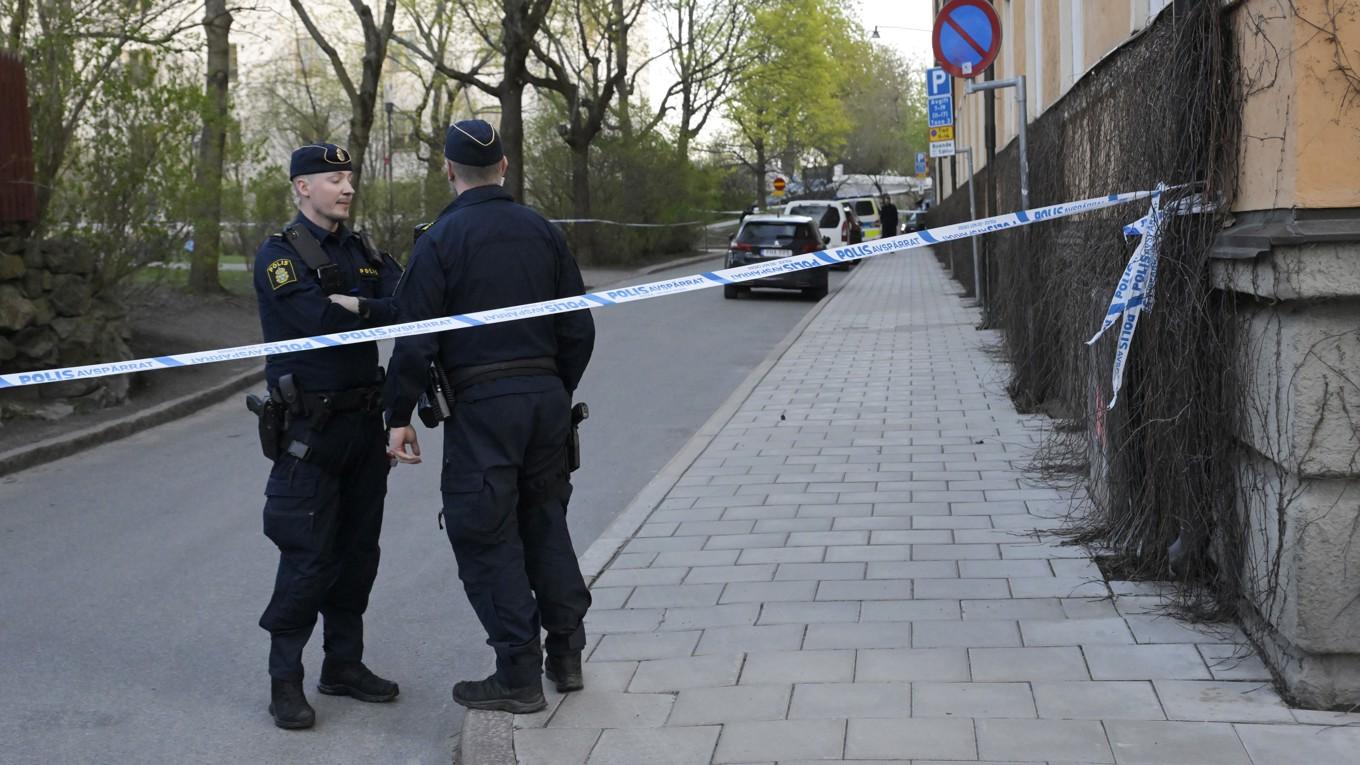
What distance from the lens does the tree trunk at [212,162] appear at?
1520 centimetres

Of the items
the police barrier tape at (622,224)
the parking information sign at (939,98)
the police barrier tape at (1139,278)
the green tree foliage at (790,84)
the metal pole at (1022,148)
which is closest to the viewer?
the police barrier tape at (1139,278)

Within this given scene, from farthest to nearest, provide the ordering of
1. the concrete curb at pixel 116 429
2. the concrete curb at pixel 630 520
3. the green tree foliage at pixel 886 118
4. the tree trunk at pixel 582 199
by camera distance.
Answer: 1. the green tree foliage at pixel 886 118
2. the tree trunk at pixel 582 199
3. the concrete curb at pixel 116 429
4. the concrete curb at pixel 630 520

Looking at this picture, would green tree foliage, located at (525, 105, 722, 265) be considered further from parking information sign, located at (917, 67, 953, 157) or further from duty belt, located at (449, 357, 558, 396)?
duty belt, located at (449, 357, 558, 396)

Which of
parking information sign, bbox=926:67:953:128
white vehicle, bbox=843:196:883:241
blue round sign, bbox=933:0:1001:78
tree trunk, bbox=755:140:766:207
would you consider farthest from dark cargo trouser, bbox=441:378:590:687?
tree trunk, bbox=755:140:766:207

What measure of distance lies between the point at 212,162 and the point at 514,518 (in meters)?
14.0

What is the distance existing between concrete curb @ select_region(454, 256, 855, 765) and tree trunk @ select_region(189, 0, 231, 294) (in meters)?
5.93

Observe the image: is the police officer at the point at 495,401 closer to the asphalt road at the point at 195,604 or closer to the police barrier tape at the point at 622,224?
the asphalt road at the point at 195,604

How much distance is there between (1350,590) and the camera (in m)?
4.13

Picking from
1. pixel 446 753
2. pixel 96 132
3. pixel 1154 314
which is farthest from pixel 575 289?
pixel 96 132

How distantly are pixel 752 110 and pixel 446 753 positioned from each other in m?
56.0

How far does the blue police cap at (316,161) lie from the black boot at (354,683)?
1.68 m

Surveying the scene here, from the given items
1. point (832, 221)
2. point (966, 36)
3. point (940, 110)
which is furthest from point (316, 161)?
point (832, 221)

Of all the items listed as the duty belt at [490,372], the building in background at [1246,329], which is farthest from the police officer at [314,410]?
the building in background at [1246,329]

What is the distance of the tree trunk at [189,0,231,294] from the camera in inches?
598
